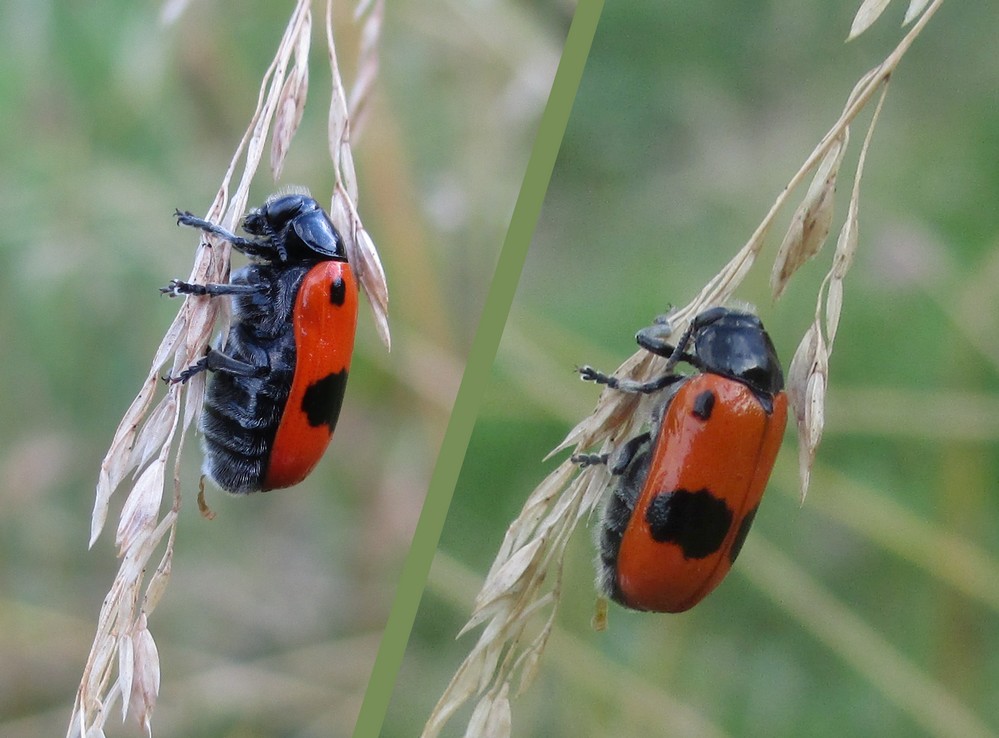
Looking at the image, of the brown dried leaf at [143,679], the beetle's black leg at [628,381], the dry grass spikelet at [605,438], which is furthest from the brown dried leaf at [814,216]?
the brown dried leaf at [143,679]

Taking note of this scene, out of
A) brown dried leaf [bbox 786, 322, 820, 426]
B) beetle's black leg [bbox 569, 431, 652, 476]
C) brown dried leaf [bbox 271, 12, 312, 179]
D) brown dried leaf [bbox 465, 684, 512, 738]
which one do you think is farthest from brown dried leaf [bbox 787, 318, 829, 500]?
brown dried leaf [bbox 271, 12, 312, 179]

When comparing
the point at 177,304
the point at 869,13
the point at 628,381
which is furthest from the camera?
the point at 177,304

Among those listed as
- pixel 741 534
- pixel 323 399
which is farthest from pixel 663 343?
pixel 323 399

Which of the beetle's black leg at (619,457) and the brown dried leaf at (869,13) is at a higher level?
the brown dried leaf at (869,13)

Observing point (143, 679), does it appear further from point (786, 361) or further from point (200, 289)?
point (786, 361)

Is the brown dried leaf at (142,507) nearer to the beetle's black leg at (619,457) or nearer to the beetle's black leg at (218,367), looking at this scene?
the beetle's black leg at (218,367)

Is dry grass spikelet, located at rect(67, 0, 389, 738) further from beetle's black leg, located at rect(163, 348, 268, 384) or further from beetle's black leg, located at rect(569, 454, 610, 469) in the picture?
beetle's black leg, located at rect(569, 454, 610, 469)
